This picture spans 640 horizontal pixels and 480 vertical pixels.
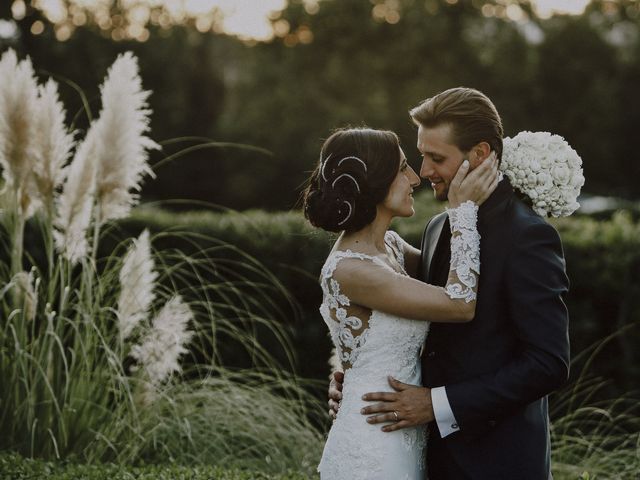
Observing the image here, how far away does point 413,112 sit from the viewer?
364cm

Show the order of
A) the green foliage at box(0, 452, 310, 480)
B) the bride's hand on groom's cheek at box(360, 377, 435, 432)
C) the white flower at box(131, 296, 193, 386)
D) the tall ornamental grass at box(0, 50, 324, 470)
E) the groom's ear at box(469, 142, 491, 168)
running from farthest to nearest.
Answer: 1. the white flower at box(131, 296, 193, 386)
2. the tall ornamental grass at box(0, 50, 324, 470)
3. the green foliage at box(0, 452, 310, 480)
4. the groom's ear at box(469, 142, 491, 168)
5. the bride's hand on groom's cheek at box(360, 377, 435, 432)

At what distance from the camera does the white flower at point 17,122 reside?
535 cm

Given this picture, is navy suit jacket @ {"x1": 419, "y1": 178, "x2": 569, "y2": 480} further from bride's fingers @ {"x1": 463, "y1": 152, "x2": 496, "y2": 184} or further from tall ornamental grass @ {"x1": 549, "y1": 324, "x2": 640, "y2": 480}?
tall ornamental grass @ {"x1": 549, "y1": 324, "x2": 640, "y2": 480}

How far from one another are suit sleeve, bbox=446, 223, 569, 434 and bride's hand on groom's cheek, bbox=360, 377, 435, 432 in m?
0.13

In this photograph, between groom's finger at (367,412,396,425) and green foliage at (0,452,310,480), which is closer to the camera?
groom's finger at (367,412,396,425)

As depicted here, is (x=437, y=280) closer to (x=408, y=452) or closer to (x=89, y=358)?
(x=408, y=452)

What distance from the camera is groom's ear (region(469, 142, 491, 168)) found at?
3.48 m

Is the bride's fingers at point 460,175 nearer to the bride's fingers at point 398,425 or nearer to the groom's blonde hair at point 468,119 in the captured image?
the groom's blonde hair at point 468,119

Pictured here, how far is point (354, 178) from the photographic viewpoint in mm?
3484

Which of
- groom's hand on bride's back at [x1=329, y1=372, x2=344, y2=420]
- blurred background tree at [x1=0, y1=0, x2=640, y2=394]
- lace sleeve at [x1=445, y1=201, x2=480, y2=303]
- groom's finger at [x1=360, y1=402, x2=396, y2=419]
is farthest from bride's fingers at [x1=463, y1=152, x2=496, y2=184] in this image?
blurred background tree at [x1=0, y1=0, x2=640, y2=394]

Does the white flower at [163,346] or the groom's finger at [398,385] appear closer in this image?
the groom's finger at [398,385]

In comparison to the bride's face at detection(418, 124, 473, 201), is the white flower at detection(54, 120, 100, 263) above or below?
below

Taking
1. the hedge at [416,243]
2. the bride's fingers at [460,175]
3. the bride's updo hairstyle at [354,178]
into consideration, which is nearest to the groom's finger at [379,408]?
the bride's updo hairstyle at [354,178]

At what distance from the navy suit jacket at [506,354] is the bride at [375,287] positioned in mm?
91
